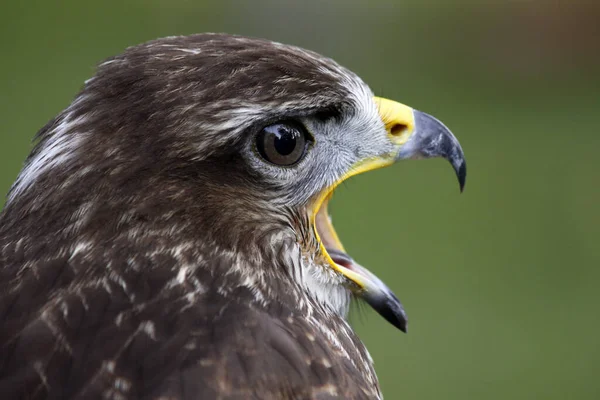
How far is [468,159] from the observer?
9.23m

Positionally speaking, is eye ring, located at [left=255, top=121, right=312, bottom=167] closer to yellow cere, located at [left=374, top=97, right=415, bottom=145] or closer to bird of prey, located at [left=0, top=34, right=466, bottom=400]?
bird of prey, located at [left=0, top=34, right=466, bottom=400]

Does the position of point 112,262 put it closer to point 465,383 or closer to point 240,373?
point 240,373

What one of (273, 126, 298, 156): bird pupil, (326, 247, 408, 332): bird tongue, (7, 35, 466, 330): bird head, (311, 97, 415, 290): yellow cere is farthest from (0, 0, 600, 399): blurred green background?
(273, 126, 298, 156): bird pupil

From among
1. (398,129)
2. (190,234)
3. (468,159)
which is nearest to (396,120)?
(398,129)

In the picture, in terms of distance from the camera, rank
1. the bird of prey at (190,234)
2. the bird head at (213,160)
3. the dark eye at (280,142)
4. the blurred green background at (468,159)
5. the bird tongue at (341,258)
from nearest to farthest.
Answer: the bird of prey at (190,234) < the bird head at (213,160) < the dark eye at (280,142) < the bird tongue at (341,258) < the blurred green background at (468,159)

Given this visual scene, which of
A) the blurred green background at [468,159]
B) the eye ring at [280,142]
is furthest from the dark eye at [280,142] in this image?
the blurred green background at [468,159]

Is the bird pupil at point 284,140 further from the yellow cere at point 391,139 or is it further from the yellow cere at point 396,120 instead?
the yellow cere at point 396,120

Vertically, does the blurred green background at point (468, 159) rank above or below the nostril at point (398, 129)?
below

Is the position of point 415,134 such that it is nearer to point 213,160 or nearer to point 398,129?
point 398,129

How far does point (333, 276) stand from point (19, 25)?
11028 mm

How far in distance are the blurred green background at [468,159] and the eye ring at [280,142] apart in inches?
19.3

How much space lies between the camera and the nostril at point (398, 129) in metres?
2.44

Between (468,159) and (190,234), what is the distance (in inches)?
290

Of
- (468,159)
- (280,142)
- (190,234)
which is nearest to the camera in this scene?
(190,234)
